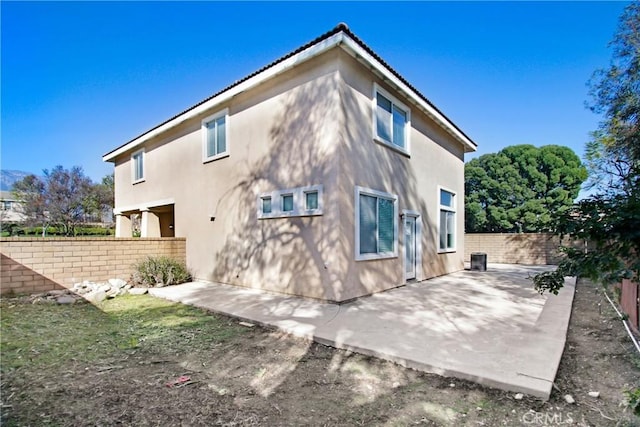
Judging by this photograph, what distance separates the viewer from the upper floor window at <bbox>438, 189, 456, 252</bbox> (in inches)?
494

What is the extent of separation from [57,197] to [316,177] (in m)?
28.8

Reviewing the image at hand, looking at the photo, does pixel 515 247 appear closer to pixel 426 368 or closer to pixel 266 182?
pixel 266 182

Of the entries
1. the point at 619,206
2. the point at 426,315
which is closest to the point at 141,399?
the point at 619,206

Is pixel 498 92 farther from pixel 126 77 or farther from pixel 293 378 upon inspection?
pixel 126 77

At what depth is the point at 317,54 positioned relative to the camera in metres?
7.55

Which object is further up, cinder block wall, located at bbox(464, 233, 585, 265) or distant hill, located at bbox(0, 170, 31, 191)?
distant hill, located at bbox(0, 170, 31, 191)

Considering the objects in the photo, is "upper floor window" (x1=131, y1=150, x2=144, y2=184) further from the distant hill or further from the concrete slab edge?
the concrete slab edge

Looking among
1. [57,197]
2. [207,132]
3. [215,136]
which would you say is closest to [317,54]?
[215,136]

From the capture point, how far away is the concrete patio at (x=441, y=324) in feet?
12.4

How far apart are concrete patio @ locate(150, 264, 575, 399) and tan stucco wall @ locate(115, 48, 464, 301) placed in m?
0.72

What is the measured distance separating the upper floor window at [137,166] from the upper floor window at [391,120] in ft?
37.6

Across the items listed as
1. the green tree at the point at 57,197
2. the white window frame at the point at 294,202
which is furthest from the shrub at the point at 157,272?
the green tree at the point at 57,197

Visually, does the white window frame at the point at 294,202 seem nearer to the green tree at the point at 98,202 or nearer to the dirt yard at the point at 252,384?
the dirt yard at the point at 252,384

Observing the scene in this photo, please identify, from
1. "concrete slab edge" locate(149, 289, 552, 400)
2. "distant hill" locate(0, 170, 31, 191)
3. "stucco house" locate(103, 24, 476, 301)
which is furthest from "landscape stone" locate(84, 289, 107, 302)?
"distant hill" locate(0, 170, 31, 191)
